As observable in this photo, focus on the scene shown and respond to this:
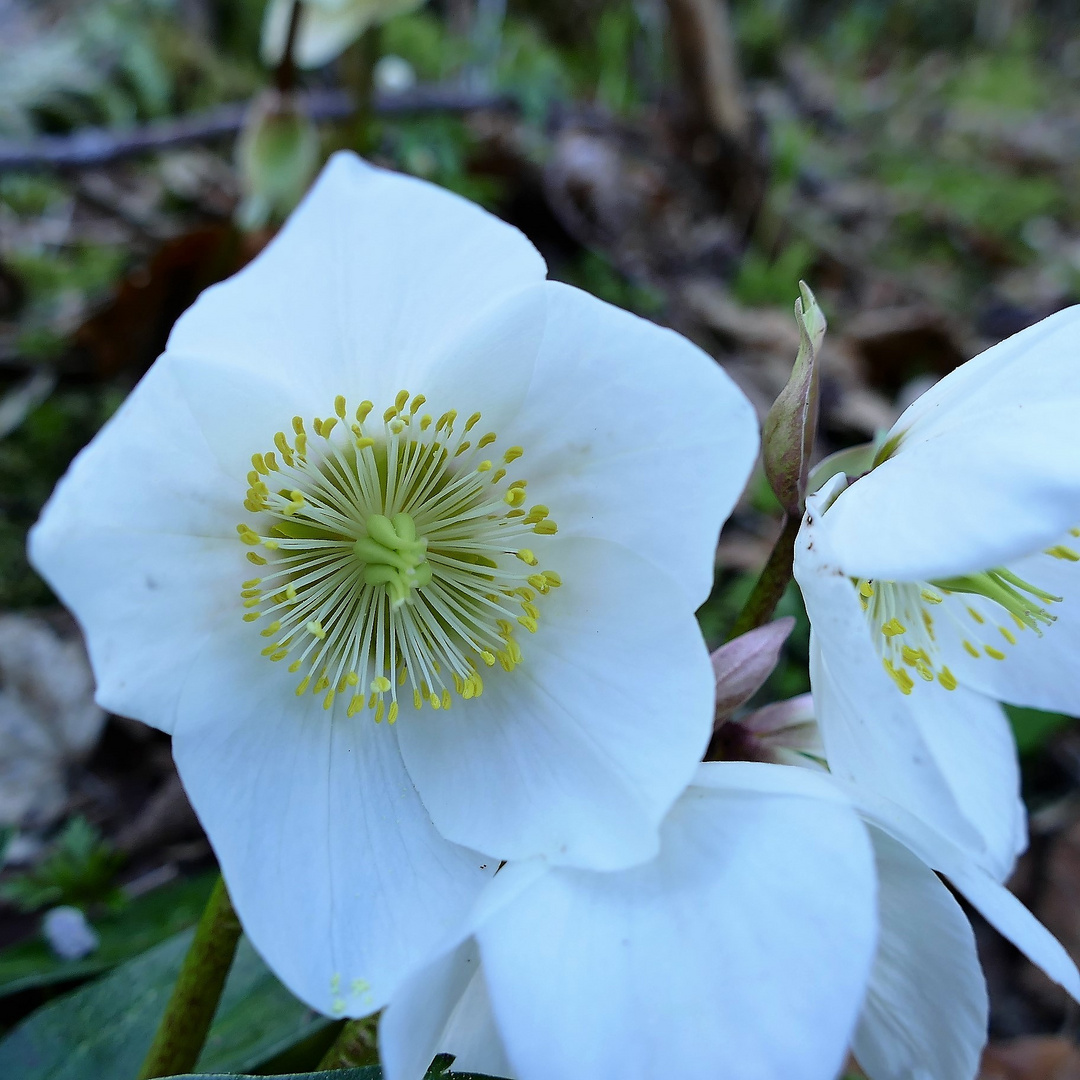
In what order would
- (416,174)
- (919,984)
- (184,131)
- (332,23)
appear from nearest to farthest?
1. (919,984)
2. (332,23)
3. (184,131)
4. (416,174)

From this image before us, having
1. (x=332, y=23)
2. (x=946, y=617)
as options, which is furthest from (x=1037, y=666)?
(x=332, y=23)

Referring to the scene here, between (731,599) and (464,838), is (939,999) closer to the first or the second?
(464,838)

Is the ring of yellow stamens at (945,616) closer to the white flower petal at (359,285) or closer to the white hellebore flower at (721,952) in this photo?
the white hellebore flower at (721,952)

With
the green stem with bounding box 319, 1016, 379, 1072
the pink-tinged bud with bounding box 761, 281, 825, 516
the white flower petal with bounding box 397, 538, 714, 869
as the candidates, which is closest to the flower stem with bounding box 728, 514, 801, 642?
the pink-tinged bud with bounding box 761, 281, 825, 516

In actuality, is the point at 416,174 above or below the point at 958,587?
below

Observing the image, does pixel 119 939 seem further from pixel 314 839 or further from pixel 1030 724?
pixel 1030 724

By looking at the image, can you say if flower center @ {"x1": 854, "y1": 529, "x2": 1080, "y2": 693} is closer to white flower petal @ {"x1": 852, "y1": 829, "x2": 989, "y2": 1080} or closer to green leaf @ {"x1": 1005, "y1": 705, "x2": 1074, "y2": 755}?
white flower petal @ {"x1": 852, "y1": 829, "x2": 989, "y2": 1080}
